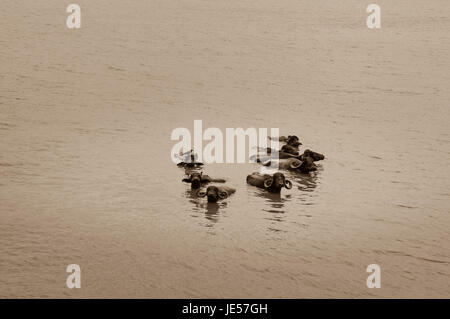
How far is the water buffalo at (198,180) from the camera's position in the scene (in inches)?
671

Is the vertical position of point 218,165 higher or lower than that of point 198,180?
higher

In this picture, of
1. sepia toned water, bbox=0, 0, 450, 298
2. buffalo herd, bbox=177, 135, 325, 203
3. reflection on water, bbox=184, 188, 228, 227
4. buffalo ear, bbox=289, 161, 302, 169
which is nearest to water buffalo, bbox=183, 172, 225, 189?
buffalo herd, bbox=177, 135, 325, 203

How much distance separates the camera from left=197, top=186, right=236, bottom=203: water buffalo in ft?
52.7

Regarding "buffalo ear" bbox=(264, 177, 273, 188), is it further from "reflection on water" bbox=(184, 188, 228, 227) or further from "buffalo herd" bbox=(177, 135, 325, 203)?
"reflection on water" bbox=(184, 188, 228, 227)

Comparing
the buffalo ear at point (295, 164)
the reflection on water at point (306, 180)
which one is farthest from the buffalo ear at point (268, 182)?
the buffalo ear at point (295, 164)

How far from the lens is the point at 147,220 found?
49.6ft

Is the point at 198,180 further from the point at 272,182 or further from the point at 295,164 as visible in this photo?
the point at 295,164

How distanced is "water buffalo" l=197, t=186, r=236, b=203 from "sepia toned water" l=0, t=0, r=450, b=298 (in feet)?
1.07

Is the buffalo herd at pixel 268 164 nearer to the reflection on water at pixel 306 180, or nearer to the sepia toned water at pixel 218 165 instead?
the reflection on water at pixel 306 180

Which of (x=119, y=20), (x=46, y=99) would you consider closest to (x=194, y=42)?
(x=119, y=20)

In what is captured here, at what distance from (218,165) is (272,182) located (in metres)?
2.60

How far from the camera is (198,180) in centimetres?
1705

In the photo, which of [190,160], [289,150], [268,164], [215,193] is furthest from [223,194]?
[289,150]
